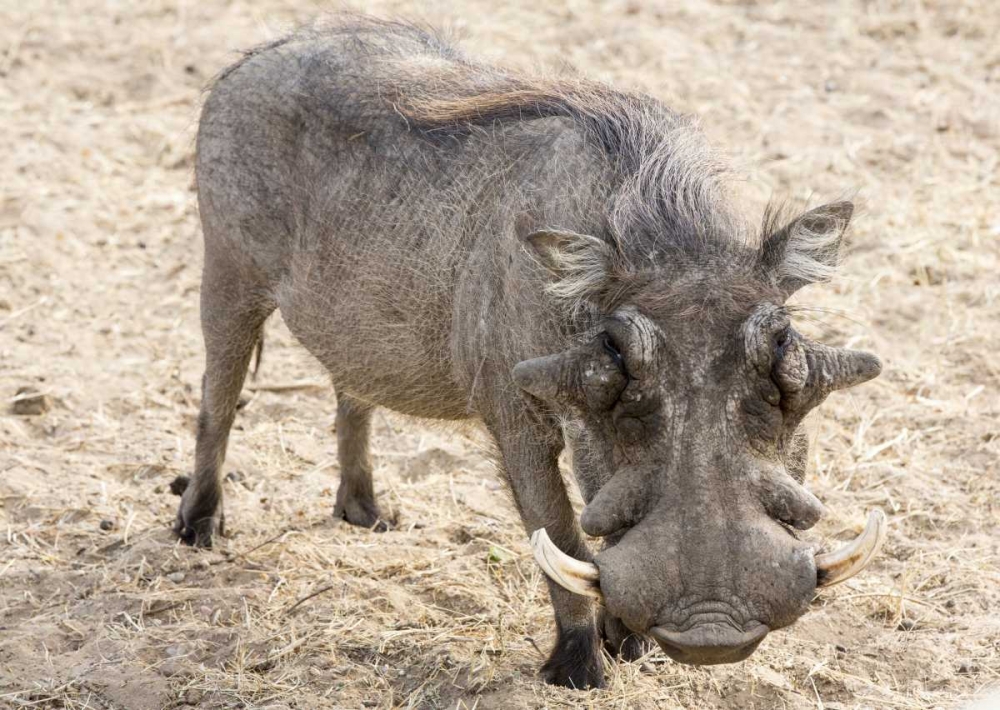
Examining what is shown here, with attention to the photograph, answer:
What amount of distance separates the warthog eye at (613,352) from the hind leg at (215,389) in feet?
5.99

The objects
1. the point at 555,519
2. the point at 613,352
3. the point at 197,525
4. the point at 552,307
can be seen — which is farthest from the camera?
the point at 197,525

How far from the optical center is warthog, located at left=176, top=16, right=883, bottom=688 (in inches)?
113

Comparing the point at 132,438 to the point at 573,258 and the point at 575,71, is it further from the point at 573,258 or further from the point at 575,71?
the point at 573,258

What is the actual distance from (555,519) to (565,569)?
1.93ft

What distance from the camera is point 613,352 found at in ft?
9.97

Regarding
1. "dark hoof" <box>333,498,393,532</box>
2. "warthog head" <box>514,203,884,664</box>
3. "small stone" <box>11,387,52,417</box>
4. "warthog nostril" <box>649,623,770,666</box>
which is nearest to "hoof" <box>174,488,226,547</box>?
"dark hoof" <box>333,498,393,532</box>

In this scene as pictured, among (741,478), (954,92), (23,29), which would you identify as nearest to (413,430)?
(741,478)

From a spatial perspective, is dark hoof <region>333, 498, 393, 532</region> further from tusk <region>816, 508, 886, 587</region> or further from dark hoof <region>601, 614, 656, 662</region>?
tusk <region>816, 508, 886, 587</region>

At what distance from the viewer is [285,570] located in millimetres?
4520

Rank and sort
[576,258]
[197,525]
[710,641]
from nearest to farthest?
[710,641]
[576,258]
[197,525]

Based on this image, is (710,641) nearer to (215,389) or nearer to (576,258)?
(576,258)

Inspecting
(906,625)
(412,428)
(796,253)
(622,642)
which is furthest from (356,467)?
(796,253)

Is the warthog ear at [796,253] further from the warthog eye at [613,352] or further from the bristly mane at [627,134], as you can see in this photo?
the warthog eye at [613,352]

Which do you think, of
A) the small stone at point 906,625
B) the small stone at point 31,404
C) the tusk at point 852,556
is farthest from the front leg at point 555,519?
the small stone at point 31,404
